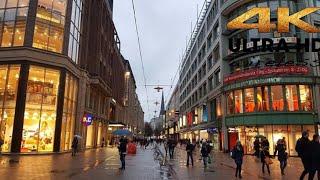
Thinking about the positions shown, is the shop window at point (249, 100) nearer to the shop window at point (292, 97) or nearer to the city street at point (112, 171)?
the shop window at point (292, 97)

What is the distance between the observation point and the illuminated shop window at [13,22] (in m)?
31.4

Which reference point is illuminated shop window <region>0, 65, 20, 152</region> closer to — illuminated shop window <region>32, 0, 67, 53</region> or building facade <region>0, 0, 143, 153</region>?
building facade <region>0, 0, 143, 153</region>

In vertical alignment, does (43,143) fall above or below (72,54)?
below

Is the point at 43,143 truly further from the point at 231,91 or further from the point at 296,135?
the point at 296,135

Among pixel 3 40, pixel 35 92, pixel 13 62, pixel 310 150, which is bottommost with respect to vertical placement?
pixel 310 150

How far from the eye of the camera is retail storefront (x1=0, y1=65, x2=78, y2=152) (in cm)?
2975

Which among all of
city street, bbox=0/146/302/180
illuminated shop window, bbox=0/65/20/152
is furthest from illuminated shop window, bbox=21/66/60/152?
city street, bbox=0/146/302/180

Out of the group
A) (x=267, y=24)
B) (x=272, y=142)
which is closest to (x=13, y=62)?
(x=267, y=24)

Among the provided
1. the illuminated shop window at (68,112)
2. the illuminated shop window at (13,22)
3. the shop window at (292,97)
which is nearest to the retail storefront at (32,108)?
the illuminated shop window at (68,112)

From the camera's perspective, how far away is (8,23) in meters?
31.8

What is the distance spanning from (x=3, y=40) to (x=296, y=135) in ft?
104

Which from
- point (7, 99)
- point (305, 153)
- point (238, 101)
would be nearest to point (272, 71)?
point (238, 101)

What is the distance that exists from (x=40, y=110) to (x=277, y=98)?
1002 inches

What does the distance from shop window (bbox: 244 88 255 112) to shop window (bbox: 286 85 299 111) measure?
399cm
